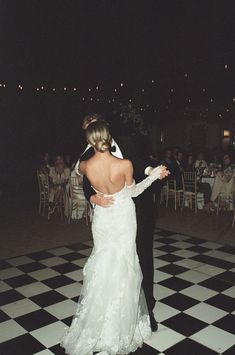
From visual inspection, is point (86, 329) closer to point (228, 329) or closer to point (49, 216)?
point (228, 329)

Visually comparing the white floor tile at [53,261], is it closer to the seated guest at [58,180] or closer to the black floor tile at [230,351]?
the black floor tile at [230,351]

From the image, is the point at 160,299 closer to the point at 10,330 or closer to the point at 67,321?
the point at 67,321

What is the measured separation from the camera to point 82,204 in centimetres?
667

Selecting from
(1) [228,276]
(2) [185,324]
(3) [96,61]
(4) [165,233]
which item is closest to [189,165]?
(4) [165,233]

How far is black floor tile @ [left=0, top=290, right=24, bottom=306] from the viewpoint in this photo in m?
3.33

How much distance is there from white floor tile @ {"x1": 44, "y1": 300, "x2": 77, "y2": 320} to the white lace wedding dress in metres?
0.54

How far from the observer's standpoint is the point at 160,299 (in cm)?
333

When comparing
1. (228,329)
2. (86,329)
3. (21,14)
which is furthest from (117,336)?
(21,14)

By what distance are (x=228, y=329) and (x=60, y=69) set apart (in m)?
9.02

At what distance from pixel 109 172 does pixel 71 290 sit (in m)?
1.80

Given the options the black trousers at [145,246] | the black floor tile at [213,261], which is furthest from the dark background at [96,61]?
the black trousers at [145,246]

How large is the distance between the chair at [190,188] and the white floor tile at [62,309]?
4576mm

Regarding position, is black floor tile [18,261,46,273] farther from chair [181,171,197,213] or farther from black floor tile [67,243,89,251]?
chair [181,171,197,213]

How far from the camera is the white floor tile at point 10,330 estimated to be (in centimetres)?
271
